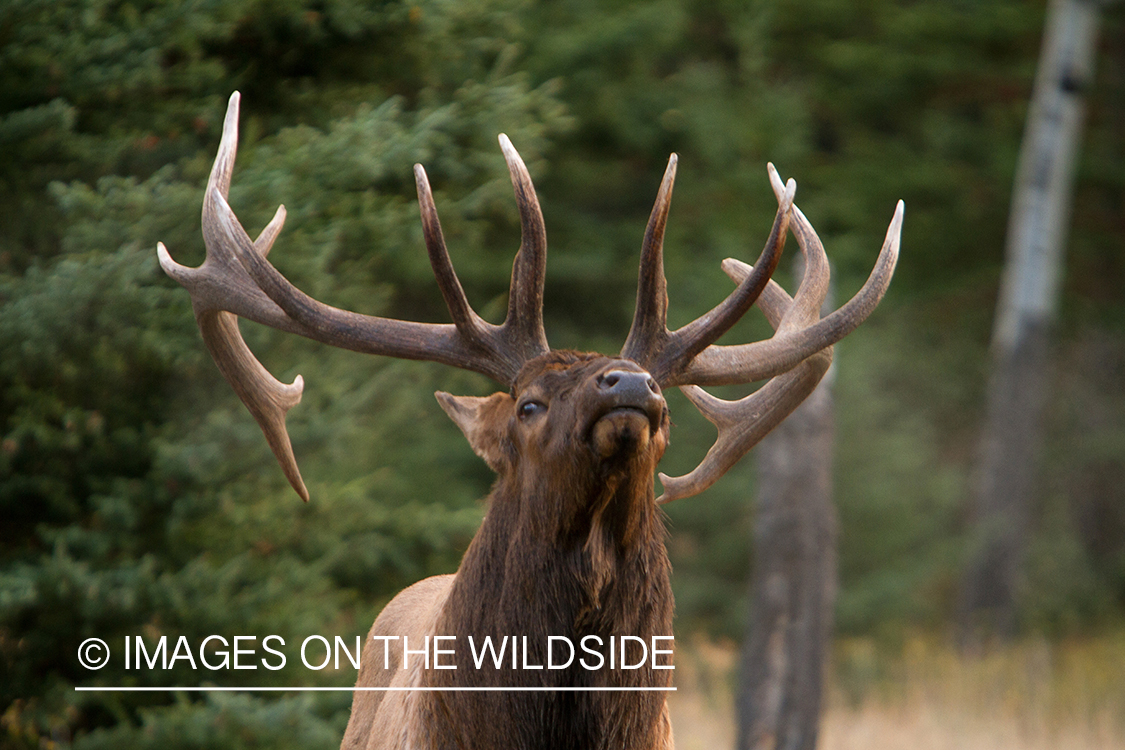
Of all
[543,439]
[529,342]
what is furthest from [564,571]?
[529,342]

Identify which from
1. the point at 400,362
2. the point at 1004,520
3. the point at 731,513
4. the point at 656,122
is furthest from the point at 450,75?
the point at 1004,520

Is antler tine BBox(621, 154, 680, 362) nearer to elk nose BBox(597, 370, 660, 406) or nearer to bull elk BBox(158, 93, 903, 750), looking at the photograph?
bull elk BBox(158, 93, 903, 750)

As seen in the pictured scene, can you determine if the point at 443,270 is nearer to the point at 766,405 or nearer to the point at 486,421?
the point at 486,421

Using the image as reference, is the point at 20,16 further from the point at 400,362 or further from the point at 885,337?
the point at 885,337

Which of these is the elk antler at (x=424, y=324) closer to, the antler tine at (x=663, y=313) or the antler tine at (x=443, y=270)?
the antler tine at (x=443, y=270)

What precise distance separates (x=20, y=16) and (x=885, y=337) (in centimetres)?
1023

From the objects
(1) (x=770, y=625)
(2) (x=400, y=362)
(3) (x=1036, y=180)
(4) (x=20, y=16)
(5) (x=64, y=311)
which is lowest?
(1) (x=770, y=625)

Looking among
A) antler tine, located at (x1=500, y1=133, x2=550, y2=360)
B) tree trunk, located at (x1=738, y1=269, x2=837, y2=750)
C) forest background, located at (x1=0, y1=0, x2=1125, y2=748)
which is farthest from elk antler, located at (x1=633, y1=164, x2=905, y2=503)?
forest background, located at (x1=0, y1=0, x2=1125, y2=748)

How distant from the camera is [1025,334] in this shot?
37.8 feet

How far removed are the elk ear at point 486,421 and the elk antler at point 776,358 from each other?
422mm

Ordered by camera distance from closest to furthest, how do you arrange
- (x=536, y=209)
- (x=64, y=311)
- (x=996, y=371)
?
(x=536, y=209) → (x=64, y=311) → (x=996, y=371)

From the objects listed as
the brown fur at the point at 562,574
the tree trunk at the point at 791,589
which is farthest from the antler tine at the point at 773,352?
the tree trunk at the point at 791,589

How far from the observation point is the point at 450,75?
21.5 feet

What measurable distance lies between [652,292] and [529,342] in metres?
0.35
